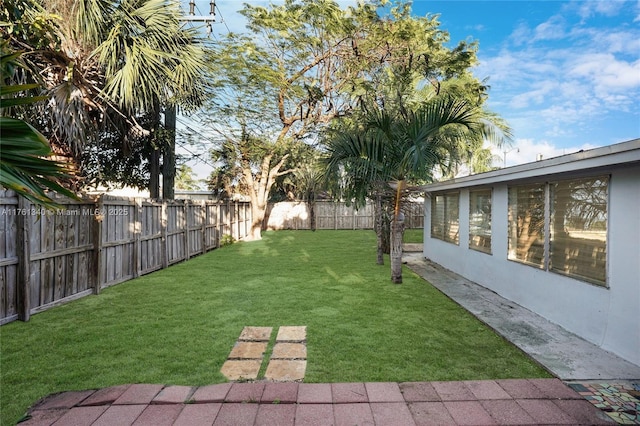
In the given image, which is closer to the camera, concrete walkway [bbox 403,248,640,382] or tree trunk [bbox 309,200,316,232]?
concrete walkway [bbox 403,248,640,382]

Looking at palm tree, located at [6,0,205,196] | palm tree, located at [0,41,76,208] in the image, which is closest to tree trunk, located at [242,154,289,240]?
palm tree, located at [6,0,205,196]

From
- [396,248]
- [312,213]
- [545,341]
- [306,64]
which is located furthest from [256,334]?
[312,213]

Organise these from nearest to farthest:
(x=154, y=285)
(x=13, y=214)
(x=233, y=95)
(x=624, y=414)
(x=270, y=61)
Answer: (x=624, y=414), (x=13, y=214), (x=154, y=285), (x=270, y=61), (x=233, y=95)

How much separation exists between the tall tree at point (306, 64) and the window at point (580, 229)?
6754 millimetres

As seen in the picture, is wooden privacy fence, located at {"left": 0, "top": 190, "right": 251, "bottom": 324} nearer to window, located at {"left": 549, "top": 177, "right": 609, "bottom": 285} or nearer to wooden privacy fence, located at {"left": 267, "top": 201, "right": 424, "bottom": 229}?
window, located at {"left": 549, "top": 177, "right": 609, "bottom": 285}

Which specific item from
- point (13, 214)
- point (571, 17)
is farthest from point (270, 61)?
point (13, 214)

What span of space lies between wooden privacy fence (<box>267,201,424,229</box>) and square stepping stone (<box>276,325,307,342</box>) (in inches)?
593

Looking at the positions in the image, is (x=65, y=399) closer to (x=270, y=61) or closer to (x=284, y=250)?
(x=284, y=250)

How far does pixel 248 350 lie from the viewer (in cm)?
322

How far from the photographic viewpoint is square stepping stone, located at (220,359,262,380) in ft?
8.89

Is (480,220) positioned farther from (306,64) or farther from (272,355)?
(306,64)

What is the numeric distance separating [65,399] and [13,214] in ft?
8.95

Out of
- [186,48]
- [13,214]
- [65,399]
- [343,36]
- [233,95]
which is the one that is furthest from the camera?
[233,95]

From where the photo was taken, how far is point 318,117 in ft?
40.4
